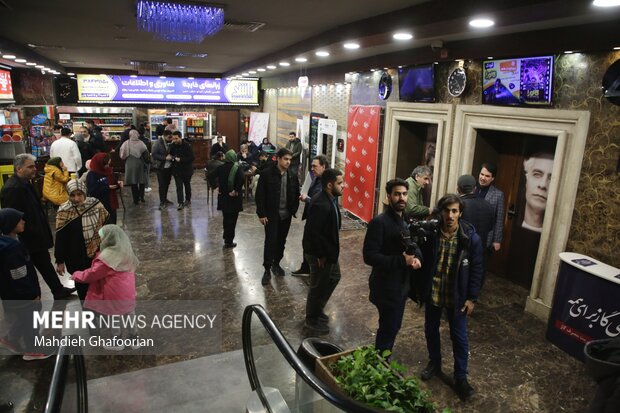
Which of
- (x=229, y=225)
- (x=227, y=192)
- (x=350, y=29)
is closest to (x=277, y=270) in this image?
(x=229, y=225)

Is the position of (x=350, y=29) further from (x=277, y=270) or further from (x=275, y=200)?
(x=277, y=270)

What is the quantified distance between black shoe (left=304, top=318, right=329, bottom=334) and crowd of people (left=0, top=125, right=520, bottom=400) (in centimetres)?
1

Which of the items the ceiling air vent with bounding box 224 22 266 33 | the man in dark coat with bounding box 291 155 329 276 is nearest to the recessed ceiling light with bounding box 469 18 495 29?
the man in dark coat with bounding box 291 155 329 276

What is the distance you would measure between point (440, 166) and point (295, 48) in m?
3.23

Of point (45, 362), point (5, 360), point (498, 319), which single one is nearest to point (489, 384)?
point (498, 319)

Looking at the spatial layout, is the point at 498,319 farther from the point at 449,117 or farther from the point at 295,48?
the point at 295,48

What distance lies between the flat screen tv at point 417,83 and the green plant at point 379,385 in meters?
4.53

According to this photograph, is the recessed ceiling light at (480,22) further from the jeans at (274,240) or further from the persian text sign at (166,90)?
the persian text sign at (166,90)

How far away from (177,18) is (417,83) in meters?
3.49

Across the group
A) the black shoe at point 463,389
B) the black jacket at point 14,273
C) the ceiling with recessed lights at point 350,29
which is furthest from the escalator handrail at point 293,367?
the ceiling with recessed lights at point 350,29

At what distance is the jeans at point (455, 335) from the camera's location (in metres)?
3.10

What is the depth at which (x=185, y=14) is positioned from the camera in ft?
13.8

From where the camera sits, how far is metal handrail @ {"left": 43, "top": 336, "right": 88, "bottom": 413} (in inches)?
67.9

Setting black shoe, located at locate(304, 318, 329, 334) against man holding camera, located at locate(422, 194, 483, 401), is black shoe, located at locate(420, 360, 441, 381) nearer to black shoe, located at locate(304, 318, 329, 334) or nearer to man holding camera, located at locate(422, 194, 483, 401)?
man holding camera, located at locate(422, 194, 483, 401)
